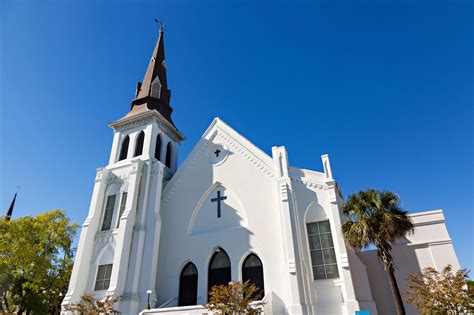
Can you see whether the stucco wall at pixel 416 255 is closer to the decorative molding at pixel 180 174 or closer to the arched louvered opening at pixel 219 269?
the arched louvered opening at pixel 219 269

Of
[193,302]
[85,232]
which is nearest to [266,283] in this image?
[193,302]

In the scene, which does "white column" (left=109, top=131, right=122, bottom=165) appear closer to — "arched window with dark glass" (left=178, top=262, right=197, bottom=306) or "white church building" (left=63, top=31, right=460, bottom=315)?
"white church building" (left=63, top=31, right=460, bottom=315)

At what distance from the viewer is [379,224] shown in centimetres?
1344

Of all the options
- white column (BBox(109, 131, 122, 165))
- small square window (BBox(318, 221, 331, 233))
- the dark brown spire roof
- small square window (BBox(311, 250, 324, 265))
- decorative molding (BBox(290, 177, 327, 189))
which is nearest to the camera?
small square window (BBox(311, 250, 324, 265))

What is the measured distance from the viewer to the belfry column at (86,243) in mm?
17688

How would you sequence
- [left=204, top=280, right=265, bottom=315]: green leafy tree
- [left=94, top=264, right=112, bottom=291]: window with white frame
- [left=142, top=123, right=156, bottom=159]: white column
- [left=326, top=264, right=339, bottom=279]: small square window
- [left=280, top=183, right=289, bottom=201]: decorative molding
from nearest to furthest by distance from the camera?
[left=204, top=280, right=265, bottom=315]: green leafy tree
[left=326, top=264, right=339, bottom=279]: small square window
[left=280, top=183, right=289, bottom=201]: decorative molding
[left=94, top=264, right=112, bottom=291]: window with white frame
[left=142, top=123, right=156, bottom=159]: white column

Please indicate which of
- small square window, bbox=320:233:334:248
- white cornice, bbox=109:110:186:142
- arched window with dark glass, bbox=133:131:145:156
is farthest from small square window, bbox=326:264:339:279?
white cornice, bbox=109:110:186:142

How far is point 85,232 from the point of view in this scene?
19.4 metres

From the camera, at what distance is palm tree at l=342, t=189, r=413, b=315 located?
42.9 feet

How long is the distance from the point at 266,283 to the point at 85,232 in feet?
38.4

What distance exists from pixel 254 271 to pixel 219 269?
2.14m

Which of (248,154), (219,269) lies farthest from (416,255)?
(248,154)

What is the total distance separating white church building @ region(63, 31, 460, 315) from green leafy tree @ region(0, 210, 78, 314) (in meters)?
6.71

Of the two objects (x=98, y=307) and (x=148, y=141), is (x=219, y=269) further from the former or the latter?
(x=148, y=141)
